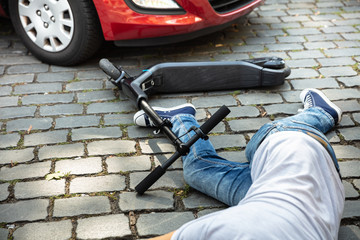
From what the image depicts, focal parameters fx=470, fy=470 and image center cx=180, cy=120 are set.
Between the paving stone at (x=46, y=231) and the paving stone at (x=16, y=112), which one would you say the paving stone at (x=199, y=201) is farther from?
the paving stone at (x=16, y=112)

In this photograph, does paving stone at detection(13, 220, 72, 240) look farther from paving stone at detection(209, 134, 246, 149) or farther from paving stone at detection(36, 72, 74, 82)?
paving stone at detection(36, 72, 74, 82)

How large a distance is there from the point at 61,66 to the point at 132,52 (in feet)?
2.15

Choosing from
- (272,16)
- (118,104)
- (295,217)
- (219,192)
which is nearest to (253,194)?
(295,217)

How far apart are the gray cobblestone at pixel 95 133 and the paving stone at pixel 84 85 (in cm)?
61

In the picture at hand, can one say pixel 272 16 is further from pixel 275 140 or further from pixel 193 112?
pixel 275 140

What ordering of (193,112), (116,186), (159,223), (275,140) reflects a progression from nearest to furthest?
(275,140), (159,223), (116,186), (193,112)

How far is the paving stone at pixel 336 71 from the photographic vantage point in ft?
12.7

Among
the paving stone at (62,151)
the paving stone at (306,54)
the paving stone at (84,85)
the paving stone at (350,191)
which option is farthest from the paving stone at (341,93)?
the paving stone at (62,151)

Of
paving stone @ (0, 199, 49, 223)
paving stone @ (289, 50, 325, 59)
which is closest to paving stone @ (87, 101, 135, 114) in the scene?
paving stone @ (0, 199, 49, 223)

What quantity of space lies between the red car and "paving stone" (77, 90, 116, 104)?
0.44 m

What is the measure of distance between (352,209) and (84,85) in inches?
88.2

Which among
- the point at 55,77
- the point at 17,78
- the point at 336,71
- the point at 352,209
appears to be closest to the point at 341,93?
the point at 336,71

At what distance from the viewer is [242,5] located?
4.19 meters

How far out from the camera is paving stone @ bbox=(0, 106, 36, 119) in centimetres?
337
